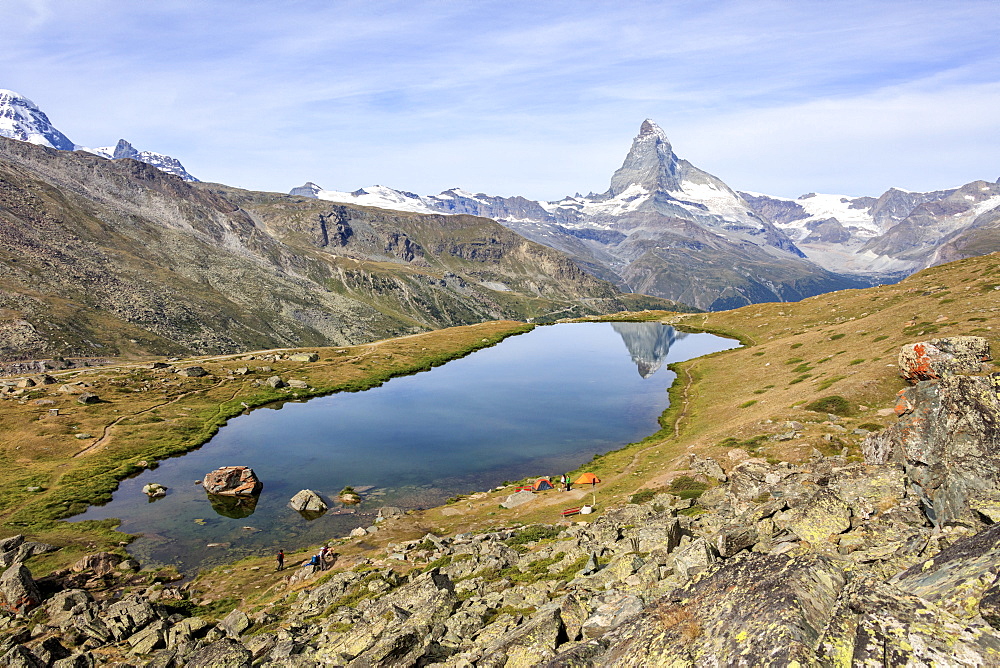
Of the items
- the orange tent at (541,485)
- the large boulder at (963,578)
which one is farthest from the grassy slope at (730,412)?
the large boulder at (963,578)

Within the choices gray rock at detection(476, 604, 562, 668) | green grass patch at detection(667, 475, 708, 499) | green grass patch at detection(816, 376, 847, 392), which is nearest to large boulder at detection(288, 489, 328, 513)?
green grass patch at detection(667, 475, 708, 499)

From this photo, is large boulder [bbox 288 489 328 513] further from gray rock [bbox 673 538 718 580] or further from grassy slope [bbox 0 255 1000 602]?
gray rock [bbox 673 538 718 580]

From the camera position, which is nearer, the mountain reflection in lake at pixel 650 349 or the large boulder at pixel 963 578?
the large boulder at pixel 963 578

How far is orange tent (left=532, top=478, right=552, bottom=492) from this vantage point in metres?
63.5

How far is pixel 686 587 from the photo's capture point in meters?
14.5

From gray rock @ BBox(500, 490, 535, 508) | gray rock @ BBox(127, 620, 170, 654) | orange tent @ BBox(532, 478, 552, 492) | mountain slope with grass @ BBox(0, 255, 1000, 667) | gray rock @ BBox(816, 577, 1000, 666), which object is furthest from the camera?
orange tent @ BBox(532, 478, 552, 492)

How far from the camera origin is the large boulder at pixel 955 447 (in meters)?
17.5

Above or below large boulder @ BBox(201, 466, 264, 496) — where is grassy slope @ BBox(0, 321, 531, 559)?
above

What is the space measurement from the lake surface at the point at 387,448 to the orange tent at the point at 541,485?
744 centimetres

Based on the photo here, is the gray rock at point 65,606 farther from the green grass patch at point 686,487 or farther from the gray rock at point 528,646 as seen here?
the green grass patch at point 686,487

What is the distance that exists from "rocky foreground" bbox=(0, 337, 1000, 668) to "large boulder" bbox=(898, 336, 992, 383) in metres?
0.19

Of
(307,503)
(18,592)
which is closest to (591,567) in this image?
(18,592)

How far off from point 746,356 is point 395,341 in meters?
120

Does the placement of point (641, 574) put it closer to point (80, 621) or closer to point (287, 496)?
point (80, 621)
